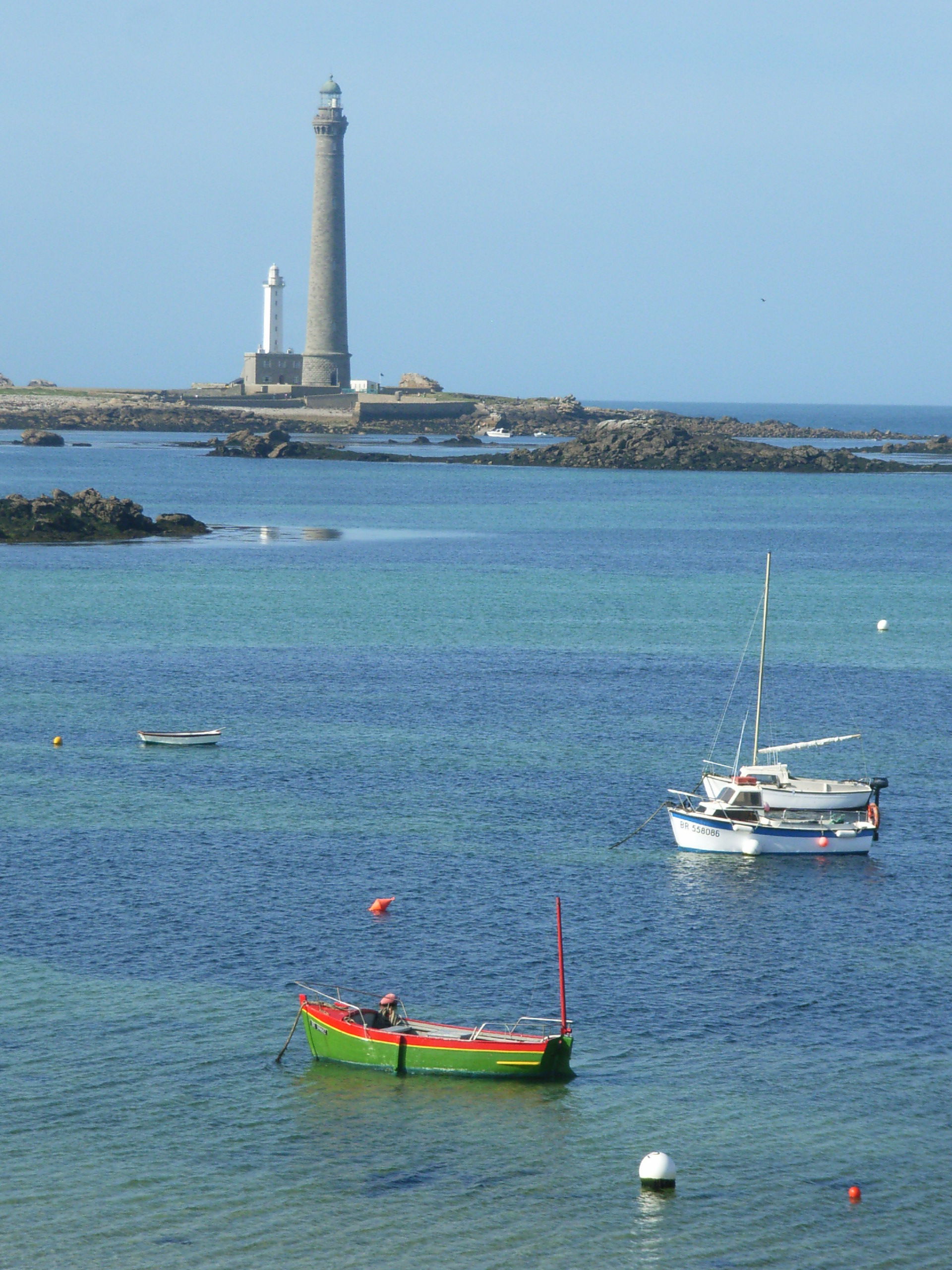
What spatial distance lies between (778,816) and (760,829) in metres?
1.12

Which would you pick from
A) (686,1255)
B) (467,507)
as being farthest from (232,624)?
(467,507)

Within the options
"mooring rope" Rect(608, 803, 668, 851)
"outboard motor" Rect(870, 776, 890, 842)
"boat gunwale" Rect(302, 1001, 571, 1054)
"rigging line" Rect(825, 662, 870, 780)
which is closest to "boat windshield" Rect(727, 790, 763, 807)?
"mooring rope" Rect(608, 803, 668, 851)

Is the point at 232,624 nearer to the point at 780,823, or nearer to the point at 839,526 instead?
the point at 780,823

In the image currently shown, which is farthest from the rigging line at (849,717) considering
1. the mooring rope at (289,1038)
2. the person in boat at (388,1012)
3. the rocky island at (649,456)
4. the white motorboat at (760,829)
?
the rocky island at (649,456)

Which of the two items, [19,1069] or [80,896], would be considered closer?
[19,1069]

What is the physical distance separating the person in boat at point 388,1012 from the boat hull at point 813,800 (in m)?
16.1

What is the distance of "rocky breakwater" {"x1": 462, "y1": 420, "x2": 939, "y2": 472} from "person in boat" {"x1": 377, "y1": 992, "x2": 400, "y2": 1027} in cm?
16240

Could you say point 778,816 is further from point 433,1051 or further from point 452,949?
point 433,1051

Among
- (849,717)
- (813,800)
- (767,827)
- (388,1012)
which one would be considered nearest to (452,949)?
(388,1012)

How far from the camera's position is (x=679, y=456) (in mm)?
197750

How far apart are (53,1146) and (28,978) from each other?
696 cm

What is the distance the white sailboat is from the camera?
138 feet

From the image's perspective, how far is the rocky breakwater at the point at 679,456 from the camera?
192000mm

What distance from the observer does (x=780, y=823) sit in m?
42.3
